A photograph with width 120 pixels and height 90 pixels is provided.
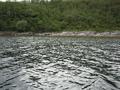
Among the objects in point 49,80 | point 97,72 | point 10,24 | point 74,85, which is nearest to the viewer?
point 74,85

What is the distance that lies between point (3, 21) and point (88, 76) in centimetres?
14288

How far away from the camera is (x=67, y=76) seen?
23172 millimetres

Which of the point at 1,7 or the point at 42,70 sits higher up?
the point at 1,7

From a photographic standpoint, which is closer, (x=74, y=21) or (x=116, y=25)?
(x=116, y=25)

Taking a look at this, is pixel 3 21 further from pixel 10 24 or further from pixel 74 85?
pixel 74 85

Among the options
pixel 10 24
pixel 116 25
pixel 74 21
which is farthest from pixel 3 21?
pixel 116 25

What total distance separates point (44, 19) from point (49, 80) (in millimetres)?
154941

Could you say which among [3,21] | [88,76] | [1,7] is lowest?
[88,76]

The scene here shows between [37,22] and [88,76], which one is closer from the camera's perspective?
[88,76]

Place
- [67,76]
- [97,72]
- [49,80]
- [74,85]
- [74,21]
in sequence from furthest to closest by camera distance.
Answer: [74,21], [97,72], [67,76], [49,80], [74,85]

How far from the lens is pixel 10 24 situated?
153750 mm

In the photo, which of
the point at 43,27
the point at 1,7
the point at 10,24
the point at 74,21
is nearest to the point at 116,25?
the point at 74,21

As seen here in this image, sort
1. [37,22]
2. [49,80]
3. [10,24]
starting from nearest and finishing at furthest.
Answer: [49,80] → [10,24] → [37,22]

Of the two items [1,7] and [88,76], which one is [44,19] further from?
[88,76]
